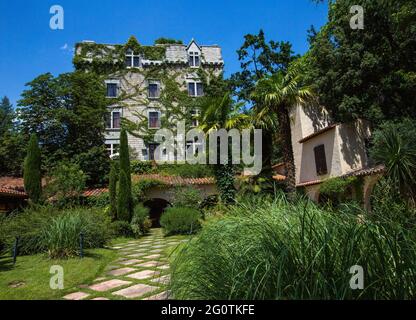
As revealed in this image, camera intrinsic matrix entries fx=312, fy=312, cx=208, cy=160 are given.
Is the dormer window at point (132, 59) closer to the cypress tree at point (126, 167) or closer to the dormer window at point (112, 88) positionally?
the dormer window at point (112, 88)

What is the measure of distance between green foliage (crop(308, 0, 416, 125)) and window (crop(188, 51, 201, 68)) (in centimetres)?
1577

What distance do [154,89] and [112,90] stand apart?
3956 millimetres

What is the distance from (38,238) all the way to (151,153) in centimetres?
1978

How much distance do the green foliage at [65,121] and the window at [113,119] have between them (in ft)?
5.89

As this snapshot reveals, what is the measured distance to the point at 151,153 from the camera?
95.3 ft

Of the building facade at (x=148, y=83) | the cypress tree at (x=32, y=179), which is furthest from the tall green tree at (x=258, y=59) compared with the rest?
the cypress tree at (x=32, y=179)

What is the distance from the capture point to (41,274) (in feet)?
21.9

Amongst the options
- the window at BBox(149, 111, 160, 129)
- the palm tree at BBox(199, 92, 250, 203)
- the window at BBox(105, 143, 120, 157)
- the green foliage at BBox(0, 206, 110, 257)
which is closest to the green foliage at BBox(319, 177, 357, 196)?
the palm tree at BBox(199, 92, 250, 203)

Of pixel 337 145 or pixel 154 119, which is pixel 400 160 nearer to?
pixel 337 145

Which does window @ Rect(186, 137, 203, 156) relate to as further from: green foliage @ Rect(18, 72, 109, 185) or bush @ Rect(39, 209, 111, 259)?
bush @ Rect(39, 209, 111, 259)

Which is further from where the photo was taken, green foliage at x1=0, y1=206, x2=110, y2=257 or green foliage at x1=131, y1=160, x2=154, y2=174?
green foliage at x1=131, y1=160, x2=154, y2=174

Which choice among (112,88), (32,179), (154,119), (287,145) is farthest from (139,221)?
(112,88)

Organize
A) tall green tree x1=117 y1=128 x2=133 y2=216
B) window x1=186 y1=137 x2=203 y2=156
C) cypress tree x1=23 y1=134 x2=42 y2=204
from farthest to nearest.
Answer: window x1=186 y1=137 x2=203 y2=156 < cypress tree x1=23 y1=134 x2=42 y2=204 < tall green tree x1=117 y1=128 x2=133 y2=216

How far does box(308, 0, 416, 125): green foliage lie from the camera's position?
16.6m
